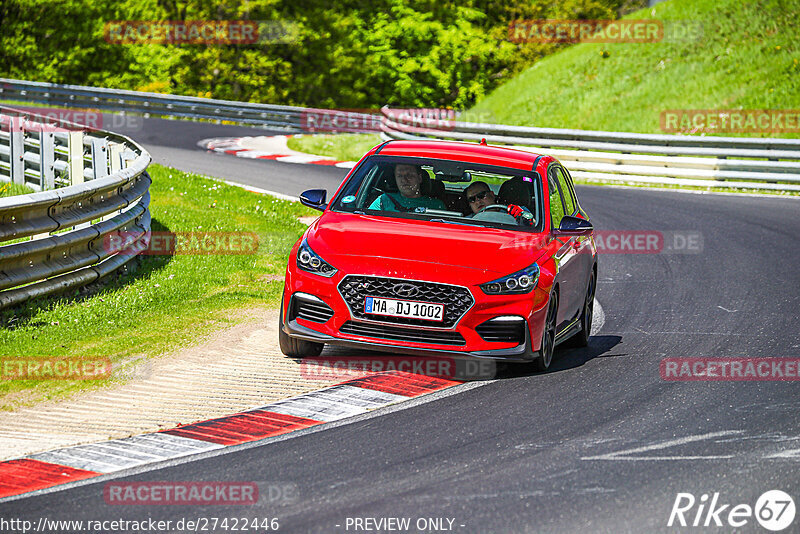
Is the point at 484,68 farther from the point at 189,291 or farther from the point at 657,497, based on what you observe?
the point at 657,497

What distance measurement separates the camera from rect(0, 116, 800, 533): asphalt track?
5.62m

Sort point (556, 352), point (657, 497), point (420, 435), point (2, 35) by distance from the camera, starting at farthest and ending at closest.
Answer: point (2, 35) → point (556, 352) → point (420, 435) → point (657, 497)

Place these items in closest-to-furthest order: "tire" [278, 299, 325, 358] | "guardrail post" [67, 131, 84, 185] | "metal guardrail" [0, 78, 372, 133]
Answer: "tire" [278, 299, 325, 358], "guardrail post" [67, 131, 84, 185], "metal guardrail" [0, 78, 372, 133]

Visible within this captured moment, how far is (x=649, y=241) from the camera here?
16.7 m

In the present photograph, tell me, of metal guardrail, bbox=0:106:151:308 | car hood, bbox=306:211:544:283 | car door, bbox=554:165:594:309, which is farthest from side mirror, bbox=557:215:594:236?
metal guardrail, bbox=0:106:151:308

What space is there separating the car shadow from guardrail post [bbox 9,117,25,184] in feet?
37.0

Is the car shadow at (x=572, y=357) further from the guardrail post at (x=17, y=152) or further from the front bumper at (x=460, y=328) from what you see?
the guardrail post at (x=17, y=152)

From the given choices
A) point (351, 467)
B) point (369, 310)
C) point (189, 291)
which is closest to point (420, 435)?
point (351, 467)

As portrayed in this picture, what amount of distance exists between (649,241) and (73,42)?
162ft

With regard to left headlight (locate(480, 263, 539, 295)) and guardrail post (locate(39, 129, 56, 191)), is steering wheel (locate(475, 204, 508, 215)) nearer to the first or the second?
left headlight (locate(480, 263, 539, 295))

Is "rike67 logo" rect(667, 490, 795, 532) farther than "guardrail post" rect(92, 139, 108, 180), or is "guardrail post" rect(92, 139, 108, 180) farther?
"guardrail post" rect(92, 139, 108, 180)

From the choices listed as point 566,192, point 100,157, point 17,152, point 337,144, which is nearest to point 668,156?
point 337,144

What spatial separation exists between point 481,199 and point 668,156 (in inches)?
663

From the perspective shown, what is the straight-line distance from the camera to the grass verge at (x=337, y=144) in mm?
29763
